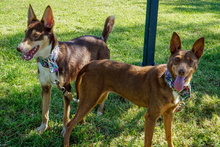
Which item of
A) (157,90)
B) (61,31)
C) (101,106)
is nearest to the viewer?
(157,90)

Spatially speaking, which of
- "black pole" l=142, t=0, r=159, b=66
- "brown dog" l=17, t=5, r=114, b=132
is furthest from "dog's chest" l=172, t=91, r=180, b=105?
"black pole" l=142, t=0, r=159, b=66

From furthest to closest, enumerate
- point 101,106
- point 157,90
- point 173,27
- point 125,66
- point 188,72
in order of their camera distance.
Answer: point 173,27 < point 101,106 < point 125,66 < point 157,90 < point 188,72

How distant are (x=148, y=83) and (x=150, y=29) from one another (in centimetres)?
258

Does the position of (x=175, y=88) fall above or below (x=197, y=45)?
below

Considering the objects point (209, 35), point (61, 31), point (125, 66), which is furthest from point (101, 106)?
point (209, 35)

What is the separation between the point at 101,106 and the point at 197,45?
82.2 inches

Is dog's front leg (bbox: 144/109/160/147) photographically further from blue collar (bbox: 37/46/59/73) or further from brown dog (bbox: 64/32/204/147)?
blue collar (bbox: 37/46/59/73)

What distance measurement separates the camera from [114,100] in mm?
5039

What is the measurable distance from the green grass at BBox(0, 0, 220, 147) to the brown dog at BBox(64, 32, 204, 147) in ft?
1.61

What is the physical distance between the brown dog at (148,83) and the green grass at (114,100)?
49 centimetres

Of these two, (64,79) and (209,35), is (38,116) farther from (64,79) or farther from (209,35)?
(209,35)

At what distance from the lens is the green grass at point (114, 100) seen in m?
3.94

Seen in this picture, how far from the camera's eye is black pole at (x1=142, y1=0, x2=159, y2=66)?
5547 mm

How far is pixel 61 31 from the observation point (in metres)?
8.85
